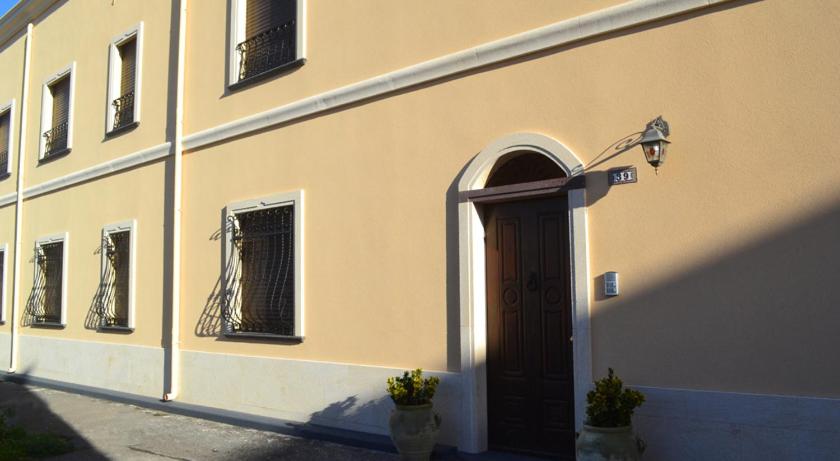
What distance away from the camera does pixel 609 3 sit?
572cm

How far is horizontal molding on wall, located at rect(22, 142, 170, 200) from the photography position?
10.5 meters

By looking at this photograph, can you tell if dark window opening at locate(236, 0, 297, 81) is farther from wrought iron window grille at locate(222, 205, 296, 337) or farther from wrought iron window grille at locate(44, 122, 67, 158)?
wrought iron window grille at locate(44, 122, 67, 158)

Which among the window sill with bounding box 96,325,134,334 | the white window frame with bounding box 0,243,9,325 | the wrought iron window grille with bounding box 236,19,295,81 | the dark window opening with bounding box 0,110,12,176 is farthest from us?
the dark window opening with bounding box 0,110,12,176

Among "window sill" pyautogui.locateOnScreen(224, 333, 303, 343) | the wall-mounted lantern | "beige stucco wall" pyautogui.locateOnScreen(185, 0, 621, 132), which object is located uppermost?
"beige stucco wall" pyautogui.locateOnScreen(185, 0, 621, 132)

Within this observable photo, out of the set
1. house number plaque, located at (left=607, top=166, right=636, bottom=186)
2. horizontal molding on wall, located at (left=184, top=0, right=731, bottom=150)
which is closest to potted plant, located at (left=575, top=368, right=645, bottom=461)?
house number plaque, located at (left=607, top=166, right=636, bottom=186)

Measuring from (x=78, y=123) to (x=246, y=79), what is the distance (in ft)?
16.7

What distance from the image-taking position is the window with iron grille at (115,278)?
1115 cm

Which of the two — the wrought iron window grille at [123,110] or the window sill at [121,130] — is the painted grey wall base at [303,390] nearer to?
the window sill at [121,130]

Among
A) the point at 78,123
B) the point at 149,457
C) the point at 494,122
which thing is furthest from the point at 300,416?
the point at 78,123

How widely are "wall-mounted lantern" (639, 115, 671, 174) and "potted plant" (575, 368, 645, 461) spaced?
62.3 inches

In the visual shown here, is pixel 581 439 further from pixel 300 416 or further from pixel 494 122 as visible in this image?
pixel 300 416

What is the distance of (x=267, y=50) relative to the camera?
29.4 feet

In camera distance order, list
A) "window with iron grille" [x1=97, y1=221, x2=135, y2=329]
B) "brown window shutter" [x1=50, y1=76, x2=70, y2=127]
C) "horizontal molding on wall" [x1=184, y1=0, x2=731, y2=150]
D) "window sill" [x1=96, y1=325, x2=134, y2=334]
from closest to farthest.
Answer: "horizontal molding on wall" [x1=184, y1=0, x2=731, y2=150] → "window sill" [x1=96, y1=325, x2=134, y2=334] → "window with iron grille" [x1=97, y1=221, x2=135, y2=329] → "brown window shutter" [x1=50, y1=76, x2=70, y2=127]

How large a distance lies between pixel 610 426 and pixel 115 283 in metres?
8.74
